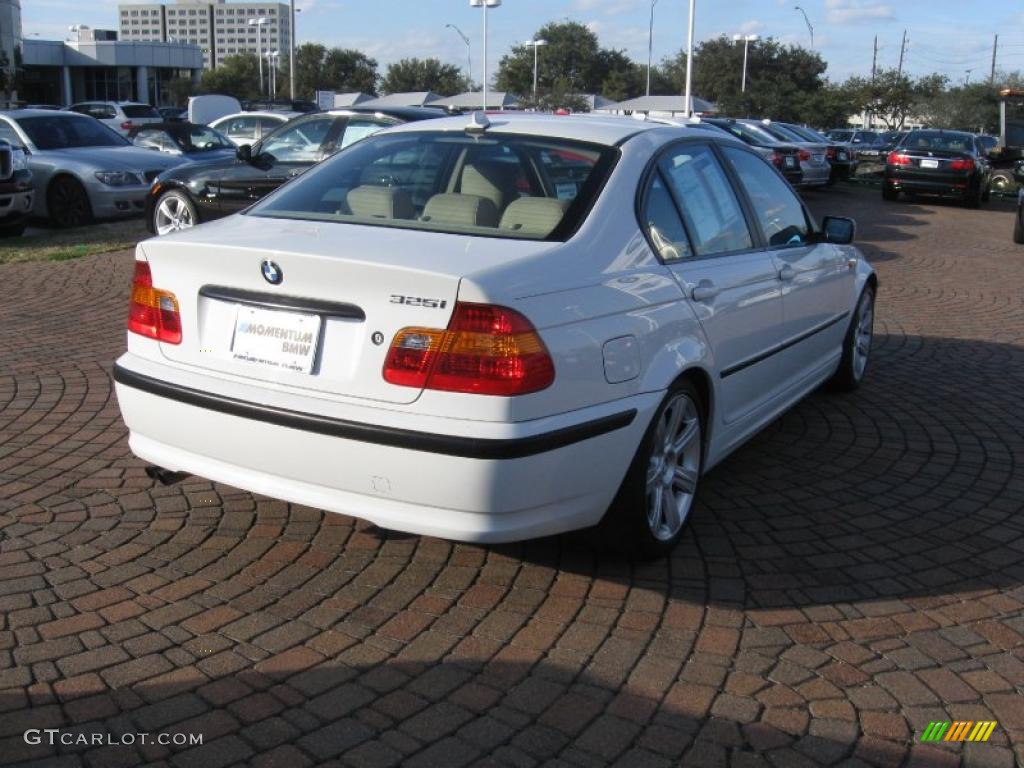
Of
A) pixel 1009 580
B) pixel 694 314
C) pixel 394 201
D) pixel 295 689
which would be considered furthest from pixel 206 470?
pixel 1009 580

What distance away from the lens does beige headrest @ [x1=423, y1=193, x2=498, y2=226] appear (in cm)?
427

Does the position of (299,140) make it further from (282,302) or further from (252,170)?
(282,302)

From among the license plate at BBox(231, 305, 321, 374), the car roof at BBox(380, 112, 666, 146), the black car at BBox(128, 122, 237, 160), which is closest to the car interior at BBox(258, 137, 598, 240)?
the car roof at BBox(380, 112, 666, 146)

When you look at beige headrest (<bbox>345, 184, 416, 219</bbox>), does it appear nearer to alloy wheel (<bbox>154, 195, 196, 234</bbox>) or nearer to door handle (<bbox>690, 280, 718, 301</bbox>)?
door handle (<bbox>690, 280, 718, 301</bbox>)

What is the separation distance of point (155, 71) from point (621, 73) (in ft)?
115

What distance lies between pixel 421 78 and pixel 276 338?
93.2 meters

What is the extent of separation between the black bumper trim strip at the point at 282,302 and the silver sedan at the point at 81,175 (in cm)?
1109

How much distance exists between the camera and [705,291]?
445 cm

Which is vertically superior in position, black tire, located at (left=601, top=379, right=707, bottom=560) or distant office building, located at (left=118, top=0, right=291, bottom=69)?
distant office building, located at (left=118, top=0, right=291, bottom=69)

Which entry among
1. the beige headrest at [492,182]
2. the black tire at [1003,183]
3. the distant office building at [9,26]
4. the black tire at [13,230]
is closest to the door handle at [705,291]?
the beige headrest at [492,182]

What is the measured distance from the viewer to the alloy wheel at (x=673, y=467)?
418 centimetres

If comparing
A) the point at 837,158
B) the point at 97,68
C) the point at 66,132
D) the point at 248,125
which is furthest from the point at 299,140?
the point at 97,68

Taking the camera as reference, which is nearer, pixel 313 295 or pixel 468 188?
pixel 313 295

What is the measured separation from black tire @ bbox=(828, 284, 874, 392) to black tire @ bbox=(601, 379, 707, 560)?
8.59 ft
